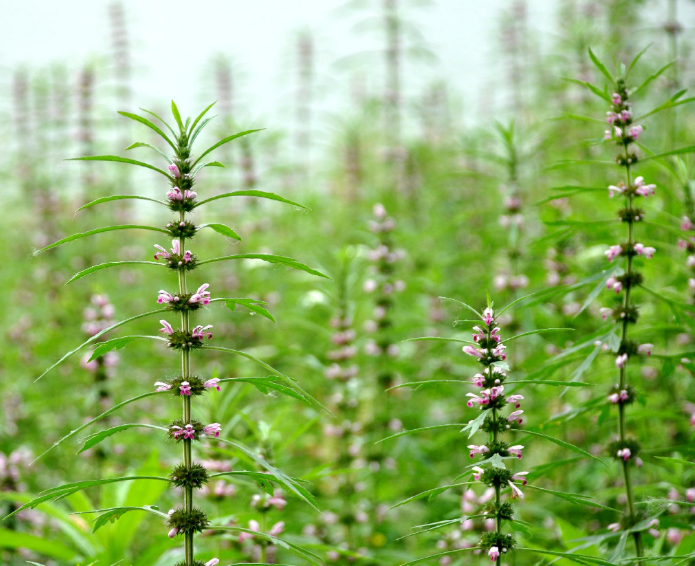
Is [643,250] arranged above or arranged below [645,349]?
above

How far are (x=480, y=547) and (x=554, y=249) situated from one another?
2.67 meters

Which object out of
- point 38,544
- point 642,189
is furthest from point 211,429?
point 38,544

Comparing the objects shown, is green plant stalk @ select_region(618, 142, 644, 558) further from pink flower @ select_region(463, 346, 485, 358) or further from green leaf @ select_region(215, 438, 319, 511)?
green leaf @ select_region(215, 438, 319, 511)

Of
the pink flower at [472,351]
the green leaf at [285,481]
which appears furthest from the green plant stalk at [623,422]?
the green leaf at [285,481]

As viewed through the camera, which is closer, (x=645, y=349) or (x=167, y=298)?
(x=167, y=298)

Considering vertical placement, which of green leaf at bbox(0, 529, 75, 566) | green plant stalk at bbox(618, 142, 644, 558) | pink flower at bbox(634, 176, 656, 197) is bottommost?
green leaf at bbox(0, 529, 75, 566)

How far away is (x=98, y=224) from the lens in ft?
21.4

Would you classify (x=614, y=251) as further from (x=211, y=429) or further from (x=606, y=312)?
(x=211, y=429)

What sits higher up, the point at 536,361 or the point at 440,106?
the point at 440,106

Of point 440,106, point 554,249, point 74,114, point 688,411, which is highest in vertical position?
point 440,106

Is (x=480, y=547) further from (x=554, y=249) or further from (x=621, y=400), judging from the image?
(x=554, y=249)

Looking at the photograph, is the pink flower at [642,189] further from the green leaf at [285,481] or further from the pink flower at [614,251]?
the green leaf at [285,481]

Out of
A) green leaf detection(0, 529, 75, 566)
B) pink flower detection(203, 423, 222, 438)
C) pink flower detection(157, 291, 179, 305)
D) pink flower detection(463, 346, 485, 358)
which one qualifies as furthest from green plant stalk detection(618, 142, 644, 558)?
green leaf detection(0, 529, 75, 566)

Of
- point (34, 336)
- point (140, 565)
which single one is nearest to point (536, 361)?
point (140, 565)
